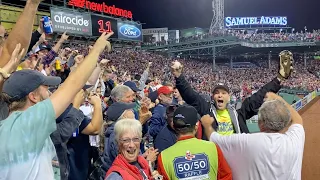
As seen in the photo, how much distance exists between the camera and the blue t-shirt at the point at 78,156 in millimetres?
3699

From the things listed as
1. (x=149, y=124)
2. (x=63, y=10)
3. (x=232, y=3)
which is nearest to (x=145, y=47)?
(x=63, y=10)

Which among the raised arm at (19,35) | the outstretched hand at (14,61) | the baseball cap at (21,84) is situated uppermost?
the raised arm at (19,35)

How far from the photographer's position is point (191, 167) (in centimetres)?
306

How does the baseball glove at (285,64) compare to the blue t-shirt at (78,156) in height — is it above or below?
above

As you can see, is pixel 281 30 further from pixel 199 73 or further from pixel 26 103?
pixel 26 103

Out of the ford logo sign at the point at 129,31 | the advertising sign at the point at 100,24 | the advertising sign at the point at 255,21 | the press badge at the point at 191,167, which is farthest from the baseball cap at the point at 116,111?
the advertising sign at the point at 255,21

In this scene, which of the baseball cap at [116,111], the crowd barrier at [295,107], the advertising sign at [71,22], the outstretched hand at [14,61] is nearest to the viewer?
the outstretched hand at [14,61]

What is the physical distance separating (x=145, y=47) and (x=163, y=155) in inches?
2115

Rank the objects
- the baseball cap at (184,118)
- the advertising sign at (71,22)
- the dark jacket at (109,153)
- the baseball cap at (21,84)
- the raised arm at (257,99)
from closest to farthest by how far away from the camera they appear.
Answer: the baseball cap at (21,84), the baseball cap at (184,118), the dark jacket at (109,153), the raised arm at (257,99), the advertising sign at (71,22)

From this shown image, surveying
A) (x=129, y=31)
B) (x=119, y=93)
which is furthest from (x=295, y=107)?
(x=129, y=31)

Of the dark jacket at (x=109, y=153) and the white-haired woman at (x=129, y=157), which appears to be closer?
the white-haired woman at (x=129, y=157)

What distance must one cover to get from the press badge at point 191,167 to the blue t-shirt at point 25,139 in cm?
132

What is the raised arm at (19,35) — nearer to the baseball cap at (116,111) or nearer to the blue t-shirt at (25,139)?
the blue t-shirt at (25,139)

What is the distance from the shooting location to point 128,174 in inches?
109
